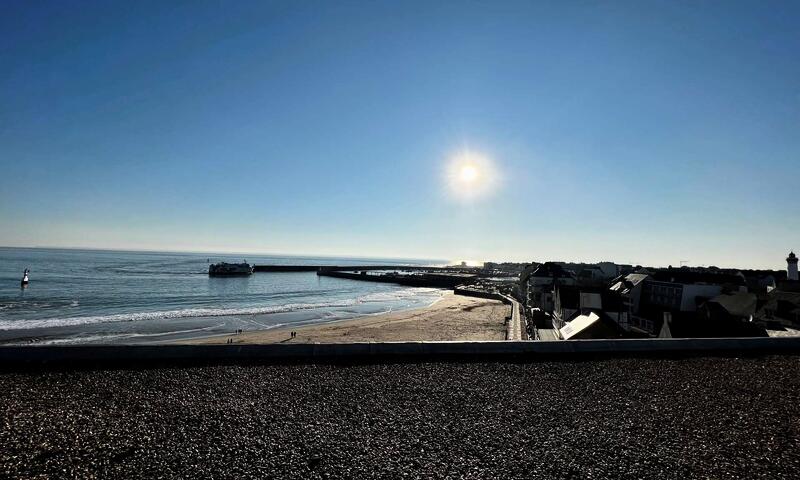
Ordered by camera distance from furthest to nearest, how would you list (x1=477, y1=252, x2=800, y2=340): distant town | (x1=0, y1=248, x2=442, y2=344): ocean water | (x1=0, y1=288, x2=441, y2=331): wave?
(x1=0, y1=288, x2=441, y2=331): wave → (x1=0, y1=248, x2=442, y2=344): ocean water → (x1=477, y1=252, x2=800, y2=340): distant town

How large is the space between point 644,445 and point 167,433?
6.95m

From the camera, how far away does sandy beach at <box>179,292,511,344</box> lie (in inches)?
1056

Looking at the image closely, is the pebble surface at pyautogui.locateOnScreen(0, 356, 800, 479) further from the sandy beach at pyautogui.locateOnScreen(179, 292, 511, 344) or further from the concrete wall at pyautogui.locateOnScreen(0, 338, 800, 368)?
the sandy beach at pyautogui.locateOnScreen(179, 292, 511, 344)

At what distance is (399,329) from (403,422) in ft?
86.4

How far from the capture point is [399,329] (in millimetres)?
→ 32062

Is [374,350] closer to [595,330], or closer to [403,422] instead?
[403,422]

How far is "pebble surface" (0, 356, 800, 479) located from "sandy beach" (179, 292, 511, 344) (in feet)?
57.5

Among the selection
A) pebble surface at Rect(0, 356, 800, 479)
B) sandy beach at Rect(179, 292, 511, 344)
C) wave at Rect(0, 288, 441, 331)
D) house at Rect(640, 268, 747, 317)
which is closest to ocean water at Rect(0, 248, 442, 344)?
wave at Rect(0, 288, 441, 331)

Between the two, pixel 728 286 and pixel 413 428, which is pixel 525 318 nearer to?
pixel 728 286

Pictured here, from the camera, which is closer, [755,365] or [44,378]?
[44,378]

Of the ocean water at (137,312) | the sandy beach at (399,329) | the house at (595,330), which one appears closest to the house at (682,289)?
the sandy beach at (399,329)

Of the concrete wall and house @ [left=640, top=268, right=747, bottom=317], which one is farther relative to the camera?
house @ [left=640, top=268, right=747, bottom=317]

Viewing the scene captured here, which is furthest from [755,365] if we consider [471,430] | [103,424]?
[103,424]

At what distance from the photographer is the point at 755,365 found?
9211mm
